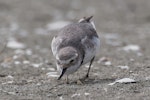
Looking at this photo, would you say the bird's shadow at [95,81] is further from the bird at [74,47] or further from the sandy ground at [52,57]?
the bird at [74,47]

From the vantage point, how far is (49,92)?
18.3 ft

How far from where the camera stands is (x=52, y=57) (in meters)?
8.36

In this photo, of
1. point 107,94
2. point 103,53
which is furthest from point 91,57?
point 103,53

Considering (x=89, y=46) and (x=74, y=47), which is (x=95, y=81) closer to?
(x=89, y=46)

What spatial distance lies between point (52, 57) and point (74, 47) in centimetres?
259

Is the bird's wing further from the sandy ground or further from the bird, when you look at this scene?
the sandy ground

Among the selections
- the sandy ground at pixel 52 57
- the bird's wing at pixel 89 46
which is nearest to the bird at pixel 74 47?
the bird's wing at pixel 89 46

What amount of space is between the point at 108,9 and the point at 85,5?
76 centimetres

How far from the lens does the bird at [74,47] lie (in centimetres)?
555

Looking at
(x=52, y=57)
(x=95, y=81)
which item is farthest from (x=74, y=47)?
(x=52, y=57)

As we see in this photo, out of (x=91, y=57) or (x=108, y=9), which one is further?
(x=108, y=9)

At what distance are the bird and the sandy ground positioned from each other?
11.3 inches

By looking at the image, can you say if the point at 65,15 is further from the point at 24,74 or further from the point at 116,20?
the point at 24,74

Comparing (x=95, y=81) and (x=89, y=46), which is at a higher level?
(x=89, y=46)
